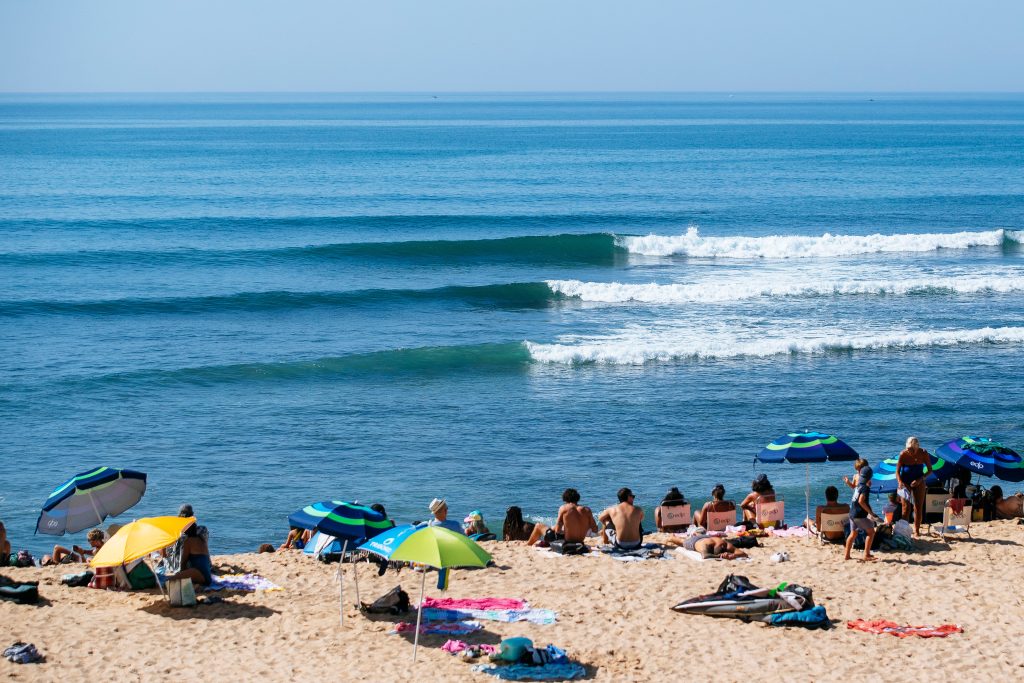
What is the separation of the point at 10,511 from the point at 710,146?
82.7 meters

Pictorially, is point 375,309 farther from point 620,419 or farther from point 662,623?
point 662,623

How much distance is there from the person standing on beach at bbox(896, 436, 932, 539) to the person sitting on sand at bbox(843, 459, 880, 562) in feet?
3.01

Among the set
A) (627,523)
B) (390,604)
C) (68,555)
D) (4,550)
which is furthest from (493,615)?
(4,550)

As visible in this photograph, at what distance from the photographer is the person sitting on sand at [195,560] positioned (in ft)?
41.7

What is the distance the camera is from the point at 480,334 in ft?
98.6

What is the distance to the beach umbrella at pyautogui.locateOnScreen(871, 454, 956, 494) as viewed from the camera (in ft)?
51.3

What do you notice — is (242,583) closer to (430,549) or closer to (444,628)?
(444,628)

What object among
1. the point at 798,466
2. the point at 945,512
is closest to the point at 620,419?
the point at 798,466

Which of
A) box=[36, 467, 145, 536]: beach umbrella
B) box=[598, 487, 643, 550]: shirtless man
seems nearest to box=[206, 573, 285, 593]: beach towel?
box=[36, 467, 145, 536]: beach umbrella

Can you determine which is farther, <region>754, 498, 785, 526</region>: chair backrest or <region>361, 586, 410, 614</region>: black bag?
<region>754, 498, 785, 526</region>: chair backrest

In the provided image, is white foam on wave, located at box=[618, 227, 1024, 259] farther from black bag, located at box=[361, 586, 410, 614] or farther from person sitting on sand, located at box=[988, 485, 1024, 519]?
black bag, located at box=[361, 586, 410, 614]

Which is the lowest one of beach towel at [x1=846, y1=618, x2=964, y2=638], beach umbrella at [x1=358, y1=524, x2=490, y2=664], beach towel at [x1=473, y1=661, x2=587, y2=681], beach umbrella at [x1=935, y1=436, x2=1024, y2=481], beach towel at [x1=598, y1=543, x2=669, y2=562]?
beach towel at [x1=473, y1=661, x2=587, y2=681]

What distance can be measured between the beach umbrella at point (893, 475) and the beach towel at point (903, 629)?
362cm

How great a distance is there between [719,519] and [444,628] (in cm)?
499
